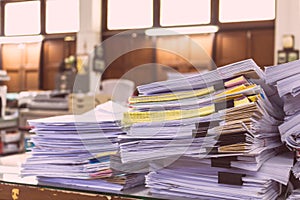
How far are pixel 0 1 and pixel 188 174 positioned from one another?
6562 millimetres

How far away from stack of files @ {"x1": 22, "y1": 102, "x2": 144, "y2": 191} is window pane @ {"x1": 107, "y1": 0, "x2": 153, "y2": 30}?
5373 millimetres

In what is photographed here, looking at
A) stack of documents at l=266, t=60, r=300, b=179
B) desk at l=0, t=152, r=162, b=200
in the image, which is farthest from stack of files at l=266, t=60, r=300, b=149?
desk at l=0, t=152, r=162, b=200

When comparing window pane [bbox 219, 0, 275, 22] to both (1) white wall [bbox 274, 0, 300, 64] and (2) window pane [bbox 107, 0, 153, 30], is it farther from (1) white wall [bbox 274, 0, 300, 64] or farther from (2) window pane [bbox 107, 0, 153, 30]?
(2) window pane [bbox 107, 0, 153, 30]

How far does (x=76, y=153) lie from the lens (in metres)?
0.76

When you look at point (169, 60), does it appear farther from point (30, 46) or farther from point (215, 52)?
point (30, 46)

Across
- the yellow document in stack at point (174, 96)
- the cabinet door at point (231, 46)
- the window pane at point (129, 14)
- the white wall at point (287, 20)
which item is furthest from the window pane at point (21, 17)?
the yellow document in stack at point (174, 96)

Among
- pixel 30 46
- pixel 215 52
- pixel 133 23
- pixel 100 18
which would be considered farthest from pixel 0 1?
pixel 215 52

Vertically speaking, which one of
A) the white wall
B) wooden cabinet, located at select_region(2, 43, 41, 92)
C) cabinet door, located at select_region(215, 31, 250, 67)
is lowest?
wooden cabinet, located at select_region(2, 43, 41, 92)

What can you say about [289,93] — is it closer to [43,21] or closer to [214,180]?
[214,180]

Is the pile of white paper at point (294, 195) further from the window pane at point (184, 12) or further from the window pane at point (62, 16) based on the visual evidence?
the window pane at point (62, 16)

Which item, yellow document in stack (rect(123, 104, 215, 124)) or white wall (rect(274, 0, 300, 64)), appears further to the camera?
white wall (rect(274, 0, 300, 64))

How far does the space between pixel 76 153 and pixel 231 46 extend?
17.6ft

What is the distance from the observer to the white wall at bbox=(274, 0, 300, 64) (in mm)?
4880

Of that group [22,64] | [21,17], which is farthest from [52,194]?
[22,64]
